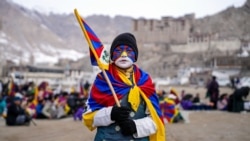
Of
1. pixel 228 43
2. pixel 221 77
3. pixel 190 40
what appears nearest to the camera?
pixel 221 77

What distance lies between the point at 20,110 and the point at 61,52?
559 ft

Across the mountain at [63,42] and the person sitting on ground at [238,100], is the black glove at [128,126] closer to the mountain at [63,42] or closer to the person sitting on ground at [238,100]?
→ the person sitting on ground at [238,100]

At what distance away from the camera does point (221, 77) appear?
4888cm

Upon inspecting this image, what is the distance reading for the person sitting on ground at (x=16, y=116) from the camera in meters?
9.80

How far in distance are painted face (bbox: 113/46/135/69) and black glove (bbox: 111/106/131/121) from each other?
0.41 meters

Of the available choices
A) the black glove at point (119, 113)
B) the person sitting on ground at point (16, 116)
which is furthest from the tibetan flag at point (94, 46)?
the person sitting on ground at point (16, 116)

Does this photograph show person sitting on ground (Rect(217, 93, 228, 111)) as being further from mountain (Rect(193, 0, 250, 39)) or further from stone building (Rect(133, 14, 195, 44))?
mountain (Rect(193, 0, 250, 39))

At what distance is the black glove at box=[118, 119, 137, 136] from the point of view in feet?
10.4

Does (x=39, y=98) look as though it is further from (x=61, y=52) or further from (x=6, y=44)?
(x=61, y=52)

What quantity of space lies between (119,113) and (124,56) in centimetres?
53

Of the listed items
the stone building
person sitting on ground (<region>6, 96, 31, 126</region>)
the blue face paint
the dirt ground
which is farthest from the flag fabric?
the stone building

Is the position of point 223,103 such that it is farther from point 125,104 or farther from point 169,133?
point 125,104

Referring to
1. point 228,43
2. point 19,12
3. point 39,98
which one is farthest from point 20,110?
point 19,12

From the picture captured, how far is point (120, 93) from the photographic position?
3.30 meters
